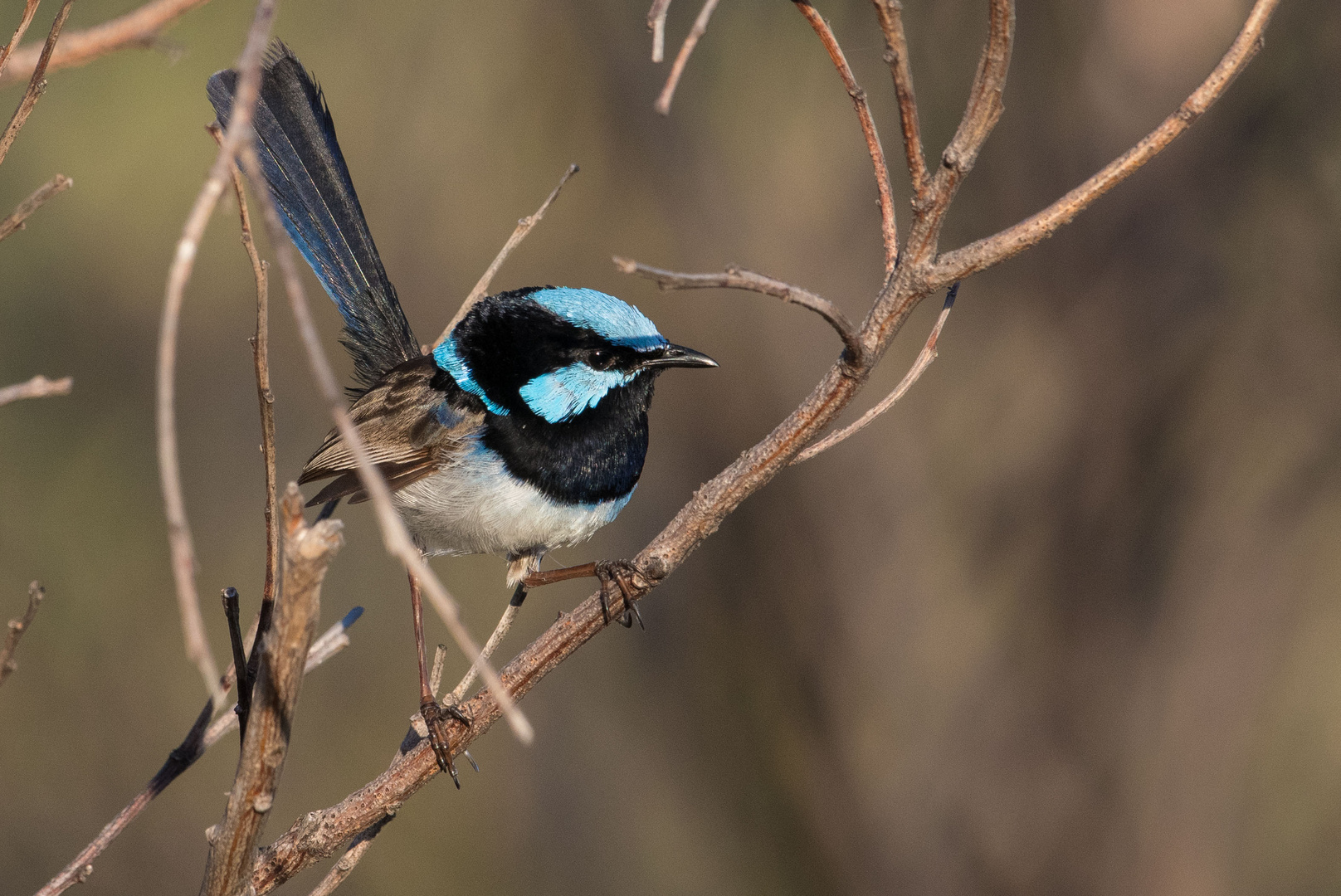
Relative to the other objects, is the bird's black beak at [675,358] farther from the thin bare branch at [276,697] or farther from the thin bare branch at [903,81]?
the thin bare branch at [276,697]

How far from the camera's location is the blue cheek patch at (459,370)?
280 centimetres

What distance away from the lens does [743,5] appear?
5508mm

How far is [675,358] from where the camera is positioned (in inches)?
106

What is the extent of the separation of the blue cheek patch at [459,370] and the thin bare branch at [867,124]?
53.4 inches

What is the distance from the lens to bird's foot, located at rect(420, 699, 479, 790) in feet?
6.44

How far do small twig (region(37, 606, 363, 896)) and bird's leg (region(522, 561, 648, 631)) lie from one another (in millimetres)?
469

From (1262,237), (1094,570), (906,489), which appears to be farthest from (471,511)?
(1262,237)

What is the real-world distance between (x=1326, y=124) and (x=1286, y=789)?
335 cm

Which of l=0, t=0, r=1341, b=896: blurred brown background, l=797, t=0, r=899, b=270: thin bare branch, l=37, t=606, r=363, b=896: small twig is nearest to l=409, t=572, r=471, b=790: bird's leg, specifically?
l=37, t=606, r=363, b=896: small twig

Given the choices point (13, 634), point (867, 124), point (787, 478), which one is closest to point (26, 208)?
point (13, 634)

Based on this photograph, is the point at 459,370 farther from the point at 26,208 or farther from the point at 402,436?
the point at 26,208

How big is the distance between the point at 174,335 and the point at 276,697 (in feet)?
2.27

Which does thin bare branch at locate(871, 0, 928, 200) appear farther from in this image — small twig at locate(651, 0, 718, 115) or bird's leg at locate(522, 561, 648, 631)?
bird's leg at locate(522, 561, 648, 631)

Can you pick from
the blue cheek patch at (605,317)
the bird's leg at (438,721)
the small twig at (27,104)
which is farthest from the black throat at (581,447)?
the small twig at (27,104)
